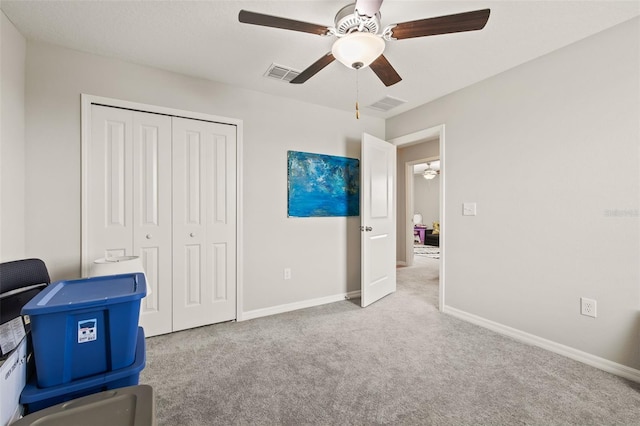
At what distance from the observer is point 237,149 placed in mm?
2926

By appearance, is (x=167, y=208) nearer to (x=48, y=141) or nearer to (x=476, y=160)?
(x=48, y=141)

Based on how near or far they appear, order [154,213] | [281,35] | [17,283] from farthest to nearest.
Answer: [154,213] < [281,35] < [17,283]

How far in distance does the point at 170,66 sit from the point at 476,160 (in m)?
2.99

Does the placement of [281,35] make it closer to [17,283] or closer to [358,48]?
[358,48]

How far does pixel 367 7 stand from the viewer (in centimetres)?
146

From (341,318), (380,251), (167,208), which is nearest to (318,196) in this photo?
(380,251)

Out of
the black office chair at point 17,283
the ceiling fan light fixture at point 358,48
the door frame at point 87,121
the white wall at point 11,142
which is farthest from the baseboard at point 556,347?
the white wall at point 11,142

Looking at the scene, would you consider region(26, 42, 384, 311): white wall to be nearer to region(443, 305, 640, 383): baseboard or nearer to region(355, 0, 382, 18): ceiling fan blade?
region(443, 305, 640, 383): baseboard

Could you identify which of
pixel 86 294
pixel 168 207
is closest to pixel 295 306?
pixel 168 207

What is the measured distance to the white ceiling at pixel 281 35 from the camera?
1.79m

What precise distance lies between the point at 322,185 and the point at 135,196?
74.6 inches

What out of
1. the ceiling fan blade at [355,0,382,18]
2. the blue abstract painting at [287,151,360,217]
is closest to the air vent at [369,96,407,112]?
the blue abstract painting at [287,151,360,217]

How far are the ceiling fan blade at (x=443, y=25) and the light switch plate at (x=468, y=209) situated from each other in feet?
5.91

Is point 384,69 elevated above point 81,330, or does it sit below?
above
